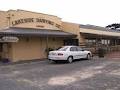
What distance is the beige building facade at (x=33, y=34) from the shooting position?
75.5ft

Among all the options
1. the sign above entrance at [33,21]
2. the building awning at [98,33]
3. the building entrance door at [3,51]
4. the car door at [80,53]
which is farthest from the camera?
the building awning at [98,33]

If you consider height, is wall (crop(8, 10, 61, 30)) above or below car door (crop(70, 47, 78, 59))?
above

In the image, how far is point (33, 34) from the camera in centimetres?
2333

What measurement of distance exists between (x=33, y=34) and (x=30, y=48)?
2247mm

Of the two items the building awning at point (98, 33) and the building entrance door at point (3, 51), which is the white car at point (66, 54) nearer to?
the building entrance door at point (3, 51)

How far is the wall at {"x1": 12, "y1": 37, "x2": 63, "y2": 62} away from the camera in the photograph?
23.5 meters

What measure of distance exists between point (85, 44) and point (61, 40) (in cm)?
329

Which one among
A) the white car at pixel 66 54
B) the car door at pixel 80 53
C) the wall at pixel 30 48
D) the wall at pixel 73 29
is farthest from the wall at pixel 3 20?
the wall at pixel 73 29

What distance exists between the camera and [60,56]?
2041 centimetres

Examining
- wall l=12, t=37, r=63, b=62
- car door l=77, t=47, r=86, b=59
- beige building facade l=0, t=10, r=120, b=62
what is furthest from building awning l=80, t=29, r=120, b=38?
car door l=77, t=47, r=86, b=59

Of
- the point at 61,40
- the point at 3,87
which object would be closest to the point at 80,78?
the point at 3,87

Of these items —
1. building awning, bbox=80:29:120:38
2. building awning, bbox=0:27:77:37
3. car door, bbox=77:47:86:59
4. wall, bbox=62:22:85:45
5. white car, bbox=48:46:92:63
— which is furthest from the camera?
building awning, bbox=80:29:120:38

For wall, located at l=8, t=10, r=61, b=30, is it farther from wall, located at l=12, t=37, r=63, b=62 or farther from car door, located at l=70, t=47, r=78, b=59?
car door, located at l=70, t=47, r=78, b=59

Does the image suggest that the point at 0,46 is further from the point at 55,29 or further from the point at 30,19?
the point at 55,29
